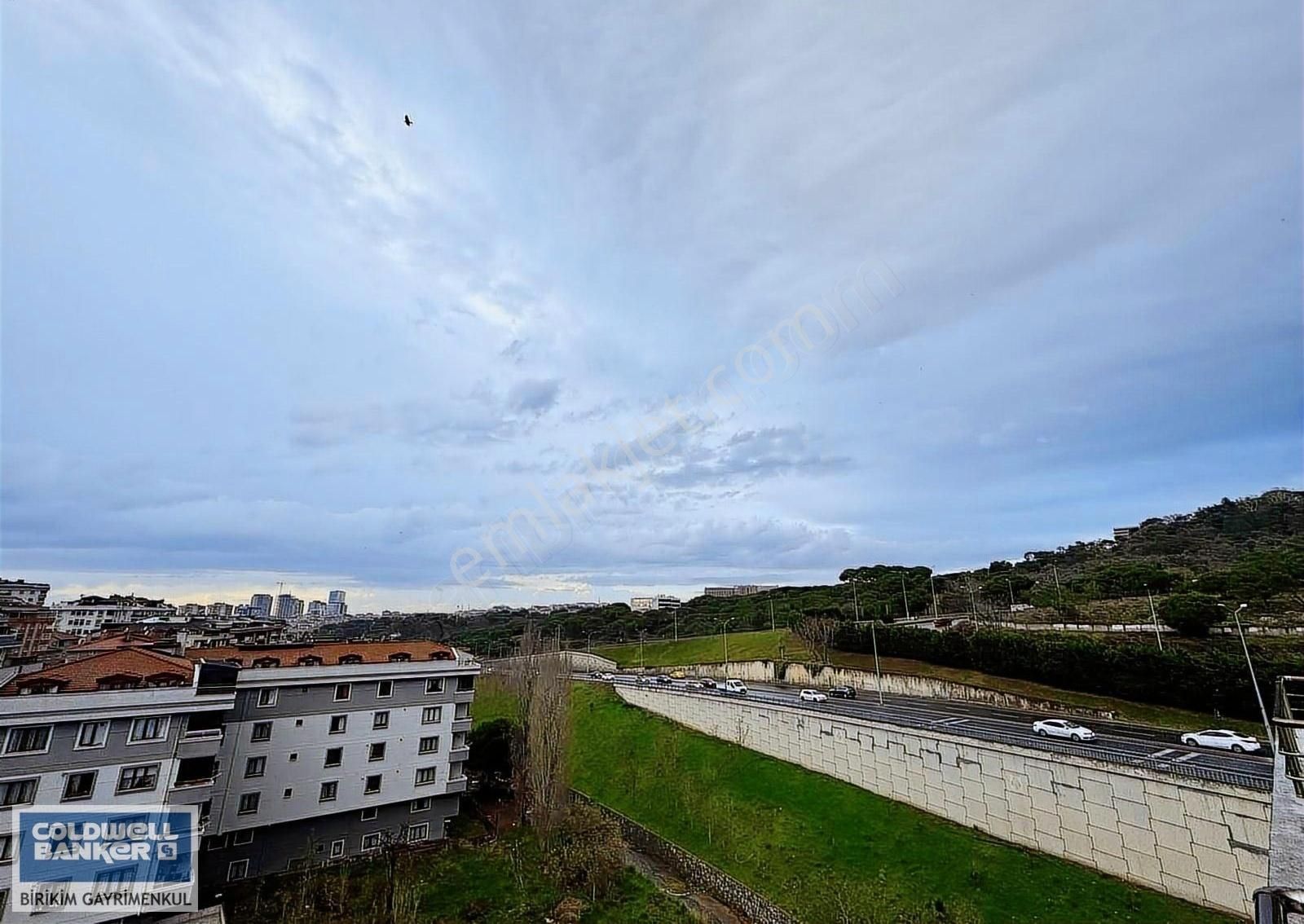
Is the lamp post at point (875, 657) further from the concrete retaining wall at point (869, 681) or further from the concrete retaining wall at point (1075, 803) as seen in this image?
the concrete retaining wall at point (1075, 803)

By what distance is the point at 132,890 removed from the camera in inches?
727

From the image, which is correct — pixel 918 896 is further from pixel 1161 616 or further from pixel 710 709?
pixel 1161 616

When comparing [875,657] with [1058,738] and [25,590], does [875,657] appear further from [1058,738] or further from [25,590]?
[25,590]

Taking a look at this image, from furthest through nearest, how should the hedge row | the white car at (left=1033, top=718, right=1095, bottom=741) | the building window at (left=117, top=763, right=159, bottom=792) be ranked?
the hedge row → the white car at (left=1033, top=718, right=1095, bottom=741) → the building window at (left=117, top=763, right=159, bottom=792)

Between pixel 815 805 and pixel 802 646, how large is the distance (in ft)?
100

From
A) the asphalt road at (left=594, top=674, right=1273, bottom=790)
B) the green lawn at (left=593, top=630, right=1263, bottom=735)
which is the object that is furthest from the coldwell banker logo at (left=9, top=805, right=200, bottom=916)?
the green lawn at (left=593, top=630, right=1263, bottom=735)

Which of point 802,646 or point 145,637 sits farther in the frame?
point 802,646

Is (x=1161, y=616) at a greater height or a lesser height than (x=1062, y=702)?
greater

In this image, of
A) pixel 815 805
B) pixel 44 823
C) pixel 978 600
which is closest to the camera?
pixel 44 823

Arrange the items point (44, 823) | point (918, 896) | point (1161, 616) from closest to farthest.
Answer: point (44, 823) → point (918, 896) → point (1161, 616)

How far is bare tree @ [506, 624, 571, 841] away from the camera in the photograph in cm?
2888

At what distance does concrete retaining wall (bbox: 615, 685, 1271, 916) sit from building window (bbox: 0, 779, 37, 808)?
30.6m

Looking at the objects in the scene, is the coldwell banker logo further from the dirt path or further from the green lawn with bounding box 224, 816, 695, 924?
the dirt path


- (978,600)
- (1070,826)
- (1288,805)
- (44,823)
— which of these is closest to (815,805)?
(1070,826)
